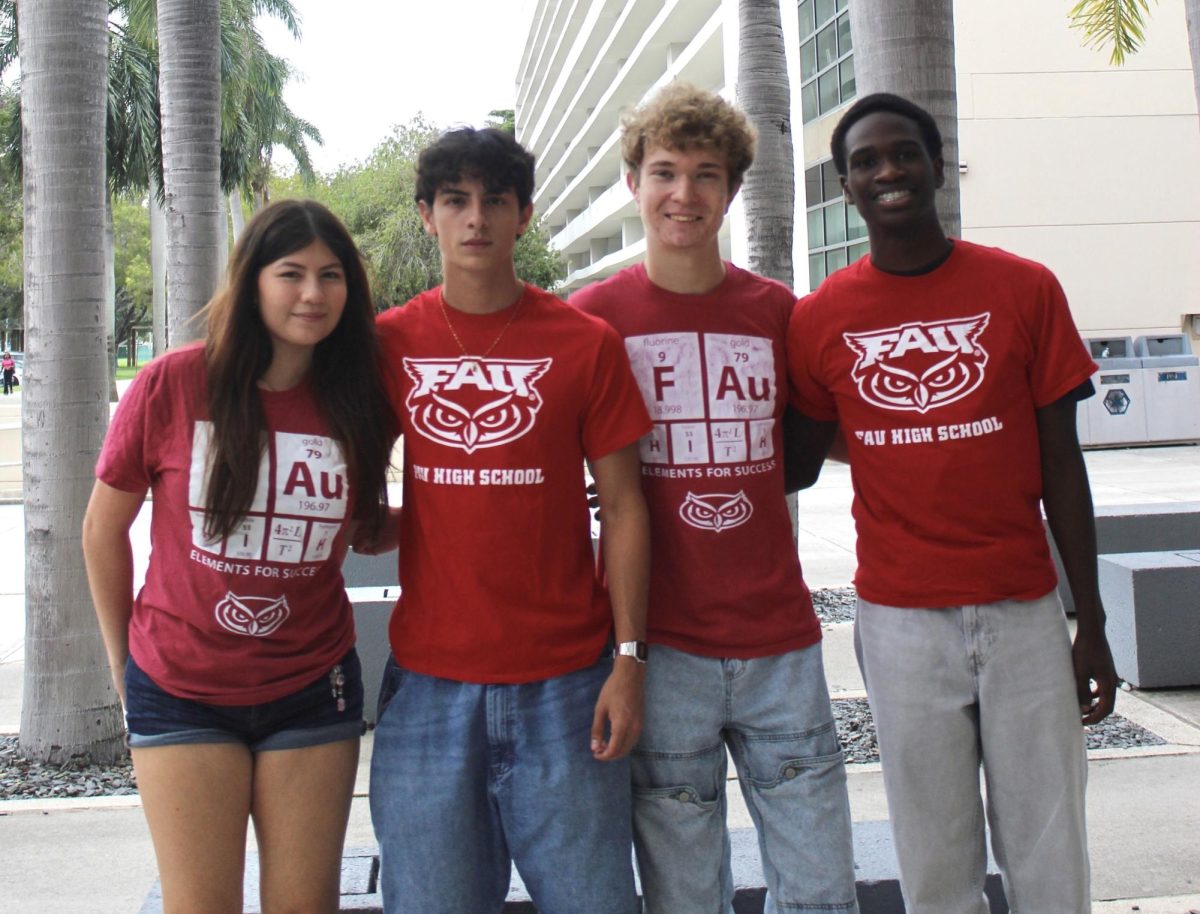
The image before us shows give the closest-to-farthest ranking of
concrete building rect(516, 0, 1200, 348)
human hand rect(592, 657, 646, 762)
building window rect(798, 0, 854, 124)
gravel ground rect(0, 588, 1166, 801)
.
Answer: human hand rect(592, 657, 646, 762)
gravel ground rect(0, 588, 1166, 801)
concrete building rect(516, 0, 1200, 348)
building window rect(798, 0, 854, 124)

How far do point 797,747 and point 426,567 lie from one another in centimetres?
92

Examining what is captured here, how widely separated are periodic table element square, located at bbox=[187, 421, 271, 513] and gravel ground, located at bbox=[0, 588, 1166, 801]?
9.64 ft

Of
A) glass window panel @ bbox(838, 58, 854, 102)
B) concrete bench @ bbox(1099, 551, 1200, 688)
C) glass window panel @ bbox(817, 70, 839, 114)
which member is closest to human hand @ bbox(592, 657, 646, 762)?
concrete bench @ bbox(1099, 551, 1200, 688)

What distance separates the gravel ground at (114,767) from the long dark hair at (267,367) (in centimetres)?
300

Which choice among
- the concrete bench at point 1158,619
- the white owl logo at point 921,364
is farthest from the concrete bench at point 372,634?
the concrete bench at point 1158,619

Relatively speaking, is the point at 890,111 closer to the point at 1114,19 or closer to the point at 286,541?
the point at 286,541

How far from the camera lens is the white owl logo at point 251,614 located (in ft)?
8.25

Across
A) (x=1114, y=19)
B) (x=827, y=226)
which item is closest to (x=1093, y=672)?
(x=1114, y=19)

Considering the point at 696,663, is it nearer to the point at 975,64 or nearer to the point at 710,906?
the point at 710,906

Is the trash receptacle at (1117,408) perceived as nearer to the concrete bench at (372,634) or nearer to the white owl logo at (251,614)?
the concrete bench at (372,634)

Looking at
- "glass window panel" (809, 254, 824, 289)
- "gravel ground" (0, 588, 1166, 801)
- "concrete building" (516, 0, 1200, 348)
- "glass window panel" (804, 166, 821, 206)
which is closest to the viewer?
"gravel ground" (0, 588, 1166, 801)

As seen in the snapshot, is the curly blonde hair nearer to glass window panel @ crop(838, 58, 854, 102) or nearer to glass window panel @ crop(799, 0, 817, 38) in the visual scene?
glass window panel @ crop(838, 58, 854, 102)

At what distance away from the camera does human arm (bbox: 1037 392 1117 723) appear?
2586 mm

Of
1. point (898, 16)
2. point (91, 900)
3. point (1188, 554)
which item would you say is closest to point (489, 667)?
point (91, 900)
